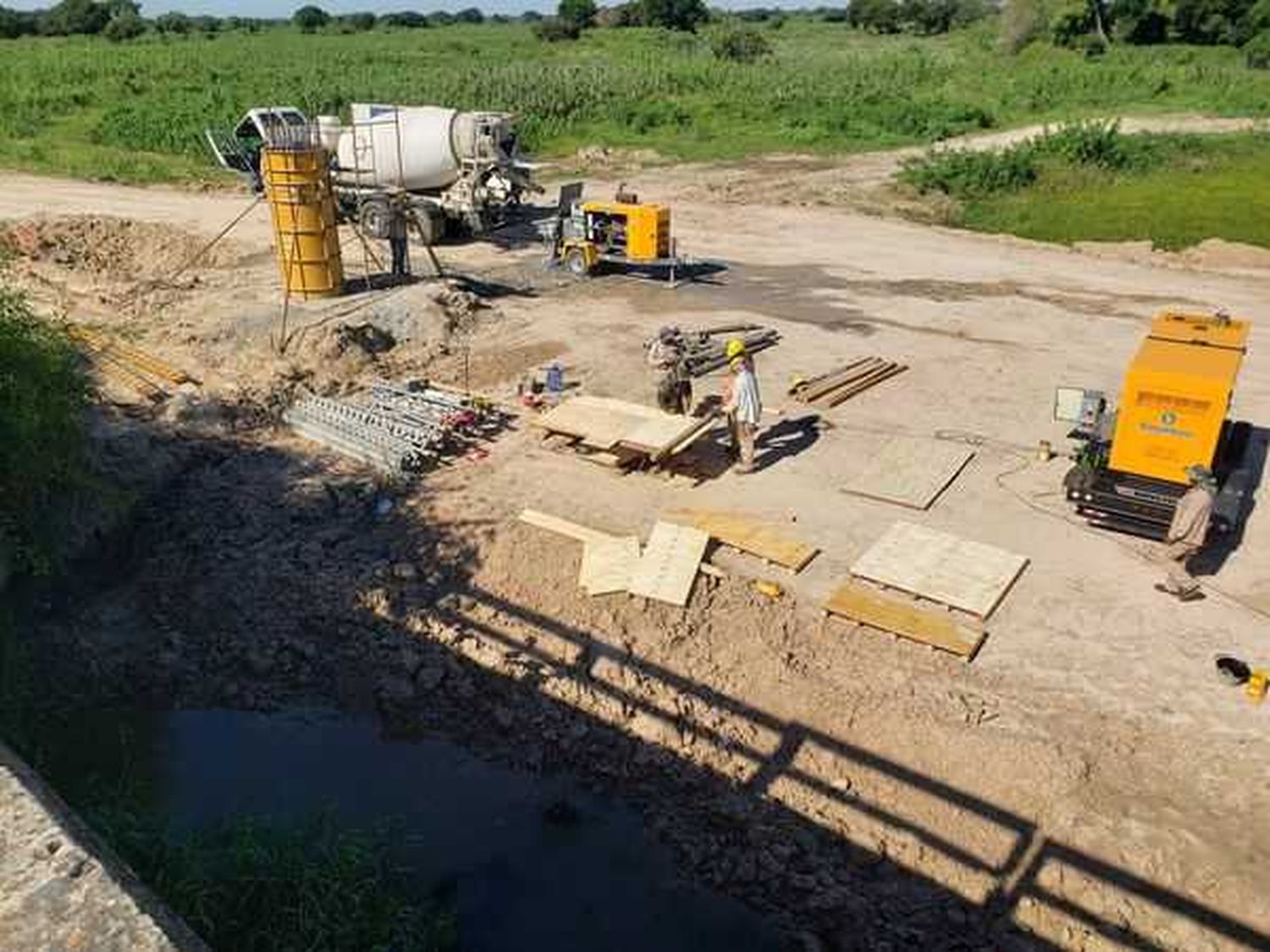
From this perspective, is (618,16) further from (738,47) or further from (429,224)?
(429,224)

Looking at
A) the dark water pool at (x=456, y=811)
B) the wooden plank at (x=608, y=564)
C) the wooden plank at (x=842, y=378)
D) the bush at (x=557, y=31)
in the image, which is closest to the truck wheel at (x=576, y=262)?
the wooden plank at (x=842, y=378)

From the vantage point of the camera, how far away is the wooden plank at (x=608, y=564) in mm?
10797

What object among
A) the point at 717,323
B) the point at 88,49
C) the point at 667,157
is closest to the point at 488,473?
the point at 717,323

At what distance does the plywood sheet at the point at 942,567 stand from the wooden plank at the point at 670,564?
180 centimetres

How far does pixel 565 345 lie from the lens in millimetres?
18000

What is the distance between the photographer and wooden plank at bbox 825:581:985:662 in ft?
32.4

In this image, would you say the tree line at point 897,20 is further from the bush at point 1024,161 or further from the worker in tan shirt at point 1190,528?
the worker in tan shirt at point 1190,528

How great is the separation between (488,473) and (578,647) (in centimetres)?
387

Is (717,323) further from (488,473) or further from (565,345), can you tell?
(488,473)

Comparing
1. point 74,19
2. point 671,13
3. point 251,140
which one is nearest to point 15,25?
point 74,19

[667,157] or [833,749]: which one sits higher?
[667,157]

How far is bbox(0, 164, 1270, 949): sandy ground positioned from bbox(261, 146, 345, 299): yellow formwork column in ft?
2.30

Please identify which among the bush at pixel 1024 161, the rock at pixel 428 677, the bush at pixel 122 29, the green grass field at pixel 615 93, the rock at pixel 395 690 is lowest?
the rock at pixel 395 690

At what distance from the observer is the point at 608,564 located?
1112 cm
